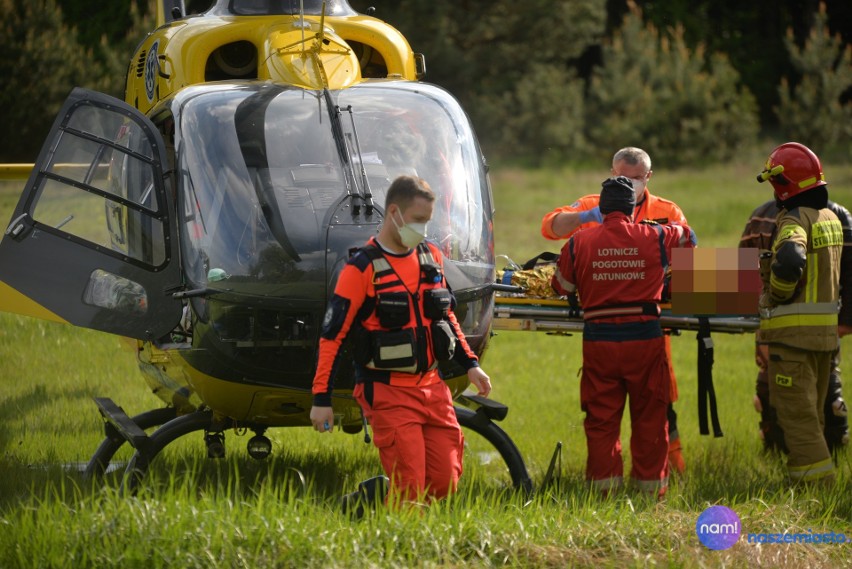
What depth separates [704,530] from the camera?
580 centimetres

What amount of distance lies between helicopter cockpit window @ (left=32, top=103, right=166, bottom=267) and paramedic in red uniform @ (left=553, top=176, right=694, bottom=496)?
2.33m

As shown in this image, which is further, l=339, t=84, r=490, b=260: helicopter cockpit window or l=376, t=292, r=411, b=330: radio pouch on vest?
l=339, t=84, r=490, b=260: helicopter cockpit window

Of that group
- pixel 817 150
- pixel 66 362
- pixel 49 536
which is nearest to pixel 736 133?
pixel 817 150

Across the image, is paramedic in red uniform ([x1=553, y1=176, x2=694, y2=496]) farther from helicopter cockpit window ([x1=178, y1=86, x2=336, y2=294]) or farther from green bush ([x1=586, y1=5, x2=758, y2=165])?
green bush ([x1=586, y1=5, x2=758, y2=165])

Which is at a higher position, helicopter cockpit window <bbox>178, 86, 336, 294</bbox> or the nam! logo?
helicopter cockpit window <bbox>178, 86, 336, 294</bbox>

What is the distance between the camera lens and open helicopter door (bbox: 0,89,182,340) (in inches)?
250

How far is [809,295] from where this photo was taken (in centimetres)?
732

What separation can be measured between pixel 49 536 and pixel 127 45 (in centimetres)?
2007

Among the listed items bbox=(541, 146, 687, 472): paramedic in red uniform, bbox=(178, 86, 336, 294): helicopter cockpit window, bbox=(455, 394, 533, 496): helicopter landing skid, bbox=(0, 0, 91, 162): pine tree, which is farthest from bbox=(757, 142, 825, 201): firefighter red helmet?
bbox=(0, 0, 91, 162): pine tree

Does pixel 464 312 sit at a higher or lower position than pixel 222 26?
lower

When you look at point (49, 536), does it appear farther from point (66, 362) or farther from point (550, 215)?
point (66, 362)

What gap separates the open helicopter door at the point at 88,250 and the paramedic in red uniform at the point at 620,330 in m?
2.26

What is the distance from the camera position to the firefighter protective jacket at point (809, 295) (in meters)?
7.27

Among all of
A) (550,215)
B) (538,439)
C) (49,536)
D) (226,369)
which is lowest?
(538,439)
